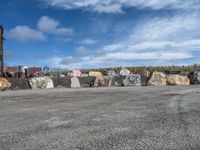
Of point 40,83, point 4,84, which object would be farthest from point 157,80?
point 4,84

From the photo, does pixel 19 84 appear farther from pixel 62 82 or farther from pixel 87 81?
pixel 87 81

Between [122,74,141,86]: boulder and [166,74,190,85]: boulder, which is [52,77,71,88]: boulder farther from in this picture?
[166,74,190,85]: boulder

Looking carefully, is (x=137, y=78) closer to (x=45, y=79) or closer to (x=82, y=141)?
(x=45, y=79)

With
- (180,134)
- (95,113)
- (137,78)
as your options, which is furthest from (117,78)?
(180,134)

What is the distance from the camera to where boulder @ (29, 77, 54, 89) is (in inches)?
1237

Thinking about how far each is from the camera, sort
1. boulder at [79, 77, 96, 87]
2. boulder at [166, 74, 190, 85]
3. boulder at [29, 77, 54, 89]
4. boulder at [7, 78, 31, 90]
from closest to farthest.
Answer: boulder at [7, 78, 31, 90], boulder at [29, 77, 54, 89], boulder at [166, 74, 190, 85], boulder at [79, 77, 96, 87]

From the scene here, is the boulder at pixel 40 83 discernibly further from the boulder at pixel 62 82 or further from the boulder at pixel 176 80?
Result: the boulder at pixel 176 80

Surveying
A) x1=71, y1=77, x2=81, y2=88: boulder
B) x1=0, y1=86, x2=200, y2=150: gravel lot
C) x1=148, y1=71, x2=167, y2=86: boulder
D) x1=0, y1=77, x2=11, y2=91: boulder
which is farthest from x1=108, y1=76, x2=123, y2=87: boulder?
x1=0, y1=86, x2=200, y2=150: gravel lot

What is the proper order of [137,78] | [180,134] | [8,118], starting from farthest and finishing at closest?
[137,78] < [8,118] < [180,134]

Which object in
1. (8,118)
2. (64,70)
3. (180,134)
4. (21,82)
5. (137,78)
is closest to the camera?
(180,134)

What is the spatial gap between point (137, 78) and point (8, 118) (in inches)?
934

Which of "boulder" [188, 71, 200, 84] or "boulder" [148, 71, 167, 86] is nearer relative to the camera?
"boulder" [148, 71, 167, 86]

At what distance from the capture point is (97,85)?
3409 cm

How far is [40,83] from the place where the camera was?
3170cm
